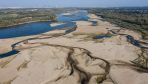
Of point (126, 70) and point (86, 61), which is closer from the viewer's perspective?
point (126, 70)

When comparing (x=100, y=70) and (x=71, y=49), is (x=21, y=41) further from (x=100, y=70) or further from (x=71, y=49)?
(x=100, y=70)

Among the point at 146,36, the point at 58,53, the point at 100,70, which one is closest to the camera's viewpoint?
the point at 100,70

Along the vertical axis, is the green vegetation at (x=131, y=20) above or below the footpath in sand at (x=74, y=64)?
above

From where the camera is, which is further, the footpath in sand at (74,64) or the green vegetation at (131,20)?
the green vegetation at (131,20)

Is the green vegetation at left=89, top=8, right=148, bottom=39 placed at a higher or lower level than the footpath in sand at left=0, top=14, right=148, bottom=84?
higher

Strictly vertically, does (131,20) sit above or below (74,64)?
above

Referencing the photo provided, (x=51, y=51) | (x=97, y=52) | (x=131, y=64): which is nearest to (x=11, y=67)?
(x=51, y=51)

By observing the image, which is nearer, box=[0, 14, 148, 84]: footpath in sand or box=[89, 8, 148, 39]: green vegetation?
box=[0, 14, 148, 84]: footpath in sand

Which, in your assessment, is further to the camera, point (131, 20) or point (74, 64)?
point (131, 20)
